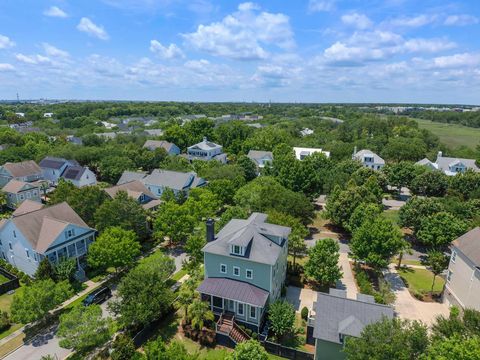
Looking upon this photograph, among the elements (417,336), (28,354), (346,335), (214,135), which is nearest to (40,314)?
(28,354)

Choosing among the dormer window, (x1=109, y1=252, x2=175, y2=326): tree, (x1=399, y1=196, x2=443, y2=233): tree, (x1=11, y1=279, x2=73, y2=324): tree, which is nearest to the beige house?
(x1=399, y1=196, x2=443, y2=233): tree

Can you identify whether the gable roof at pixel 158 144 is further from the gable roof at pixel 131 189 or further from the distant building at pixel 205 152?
the gable roof at pixel 131 189

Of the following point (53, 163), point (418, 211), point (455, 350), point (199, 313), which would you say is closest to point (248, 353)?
point (199, 313)

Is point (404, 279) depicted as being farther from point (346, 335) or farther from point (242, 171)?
point (242, 171)

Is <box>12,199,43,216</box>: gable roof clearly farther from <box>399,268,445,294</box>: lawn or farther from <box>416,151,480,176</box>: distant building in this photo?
<box>416,151,480,176</box>: distant building

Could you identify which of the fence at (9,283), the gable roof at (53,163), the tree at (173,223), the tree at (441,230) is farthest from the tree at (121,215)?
the gable roof at (53,163)

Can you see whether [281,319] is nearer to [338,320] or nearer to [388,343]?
[338,320]
